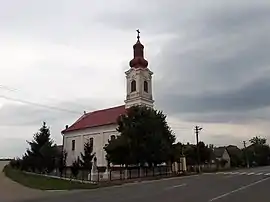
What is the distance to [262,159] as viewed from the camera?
350 ft

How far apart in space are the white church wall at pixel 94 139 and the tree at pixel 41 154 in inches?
415

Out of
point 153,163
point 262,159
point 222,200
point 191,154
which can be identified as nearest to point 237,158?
point 262,159

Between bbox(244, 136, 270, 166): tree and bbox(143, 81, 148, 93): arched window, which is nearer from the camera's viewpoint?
bbox(143, 81, 148, 93): arched window

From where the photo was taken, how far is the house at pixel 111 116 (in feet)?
195

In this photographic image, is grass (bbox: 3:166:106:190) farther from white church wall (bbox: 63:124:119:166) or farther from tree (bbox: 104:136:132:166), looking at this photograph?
white church wall (bbox: 63:124:119:166)

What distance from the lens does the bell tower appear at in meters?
59.2

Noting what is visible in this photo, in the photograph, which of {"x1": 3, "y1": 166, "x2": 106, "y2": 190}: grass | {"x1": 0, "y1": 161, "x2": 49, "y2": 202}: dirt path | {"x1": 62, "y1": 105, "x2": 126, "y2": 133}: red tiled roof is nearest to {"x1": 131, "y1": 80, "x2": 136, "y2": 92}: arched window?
{"x1": 62, "y1": 105, "x2": 126, "y2": 133}: red tiled roof

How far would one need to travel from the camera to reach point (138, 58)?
196 feet

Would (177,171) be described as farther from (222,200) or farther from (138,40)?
(222,200)

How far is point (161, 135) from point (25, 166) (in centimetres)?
2285

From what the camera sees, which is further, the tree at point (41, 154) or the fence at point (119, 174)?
the tree at point (41, 154)

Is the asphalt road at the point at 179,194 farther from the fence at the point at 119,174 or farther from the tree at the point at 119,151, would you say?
the tree at the point at 119,151

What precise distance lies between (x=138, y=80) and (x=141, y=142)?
19021 millimetres

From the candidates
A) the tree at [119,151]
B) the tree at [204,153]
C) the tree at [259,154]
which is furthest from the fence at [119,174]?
the tree at [259,154]
